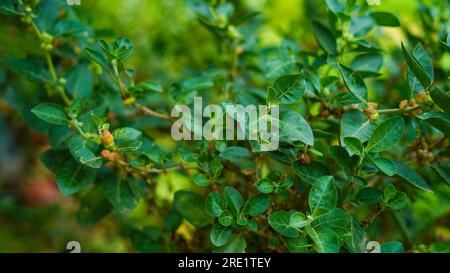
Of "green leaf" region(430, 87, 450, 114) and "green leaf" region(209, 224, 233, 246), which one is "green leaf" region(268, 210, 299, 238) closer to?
"green leaf" region(209, 224, 233, 246)

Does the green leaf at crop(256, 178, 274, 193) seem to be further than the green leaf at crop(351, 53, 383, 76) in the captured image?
No

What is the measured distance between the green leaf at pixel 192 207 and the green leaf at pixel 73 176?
14 cm

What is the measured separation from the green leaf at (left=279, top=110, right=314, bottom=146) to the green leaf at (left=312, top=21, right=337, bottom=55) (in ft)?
0.70

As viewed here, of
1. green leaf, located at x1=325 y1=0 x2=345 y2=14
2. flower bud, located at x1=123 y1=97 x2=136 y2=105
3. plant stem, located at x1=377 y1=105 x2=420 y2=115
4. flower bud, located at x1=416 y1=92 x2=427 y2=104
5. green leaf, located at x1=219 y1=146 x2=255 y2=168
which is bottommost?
green leaf, located at x1=219 y1=146 x2=255 y2=168

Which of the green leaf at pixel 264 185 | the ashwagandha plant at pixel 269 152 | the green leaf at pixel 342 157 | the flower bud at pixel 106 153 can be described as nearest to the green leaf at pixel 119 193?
the ashwagandha plant at pixel 269 152

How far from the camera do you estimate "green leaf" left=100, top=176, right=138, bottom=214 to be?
814 millimetres

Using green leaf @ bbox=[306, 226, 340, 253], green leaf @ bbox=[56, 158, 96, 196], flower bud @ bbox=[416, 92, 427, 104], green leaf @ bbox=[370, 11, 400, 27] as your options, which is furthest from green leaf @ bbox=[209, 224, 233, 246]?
green leaf @ bbox=[370, 11, 400, 27]

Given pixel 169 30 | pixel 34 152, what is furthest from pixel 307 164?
pixel 34 152

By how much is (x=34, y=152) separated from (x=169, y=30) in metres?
0.65

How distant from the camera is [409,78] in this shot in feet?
2.40

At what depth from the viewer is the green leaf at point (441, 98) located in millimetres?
654

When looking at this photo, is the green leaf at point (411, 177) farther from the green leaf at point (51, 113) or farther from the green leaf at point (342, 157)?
the green leaf at point (51, 113)
